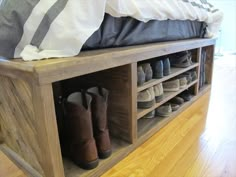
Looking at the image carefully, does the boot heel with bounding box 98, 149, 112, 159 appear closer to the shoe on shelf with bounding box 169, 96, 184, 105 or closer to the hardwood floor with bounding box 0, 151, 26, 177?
the hardwood floor with bounding box 0, 151, 26, 177

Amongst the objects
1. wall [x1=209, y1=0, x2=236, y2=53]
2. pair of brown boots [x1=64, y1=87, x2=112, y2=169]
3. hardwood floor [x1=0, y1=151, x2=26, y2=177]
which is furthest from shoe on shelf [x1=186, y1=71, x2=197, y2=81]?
wall [x1=209, y1=0, x2=236, y2=53]

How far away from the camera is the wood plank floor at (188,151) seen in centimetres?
75

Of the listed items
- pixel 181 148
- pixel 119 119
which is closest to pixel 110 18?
pixel 119 119

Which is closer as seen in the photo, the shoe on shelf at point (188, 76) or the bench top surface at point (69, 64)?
the bench top surface at point (69, 64)

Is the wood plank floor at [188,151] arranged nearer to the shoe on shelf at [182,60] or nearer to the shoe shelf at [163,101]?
the shoe shelf at [163,101]

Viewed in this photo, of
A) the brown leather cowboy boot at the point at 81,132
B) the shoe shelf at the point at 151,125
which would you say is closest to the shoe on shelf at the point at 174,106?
the shoe shelf at the point at 151,125

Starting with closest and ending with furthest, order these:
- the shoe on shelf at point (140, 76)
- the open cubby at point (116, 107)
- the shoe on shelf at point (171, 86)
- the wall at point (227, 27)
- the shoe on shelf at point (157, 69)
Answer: the open cubby at point (116, 107) → the shoe on shelf at point (140, 76) → the shoe on shelf at point (157, 69) → the shoe on shelf at point (171, 86) → the wall at point (227, 27)

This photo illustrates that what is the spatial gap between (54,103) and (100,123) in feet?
0.59

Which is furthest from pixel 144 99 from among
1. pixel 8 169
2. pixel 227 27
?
pixel 227 27

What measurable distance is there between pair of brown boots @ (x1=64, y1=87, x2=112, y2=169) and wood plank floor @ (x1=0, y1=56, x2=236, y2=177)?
9cm

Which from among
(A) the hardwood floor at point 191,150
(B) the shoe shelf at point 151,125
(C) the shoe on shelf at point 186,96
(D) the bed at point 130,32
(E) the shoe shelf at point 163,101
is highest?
(D) the bed at point 130,32

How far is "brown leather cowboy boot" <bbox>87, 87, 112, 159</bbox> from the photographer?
734mm

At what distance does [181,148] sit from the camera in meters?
0.88

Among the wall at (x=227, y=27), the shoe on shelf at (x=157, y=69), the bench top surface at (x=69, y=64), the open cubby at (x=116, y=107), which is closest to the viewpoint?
the bench top surface at (x=69, y=64)
